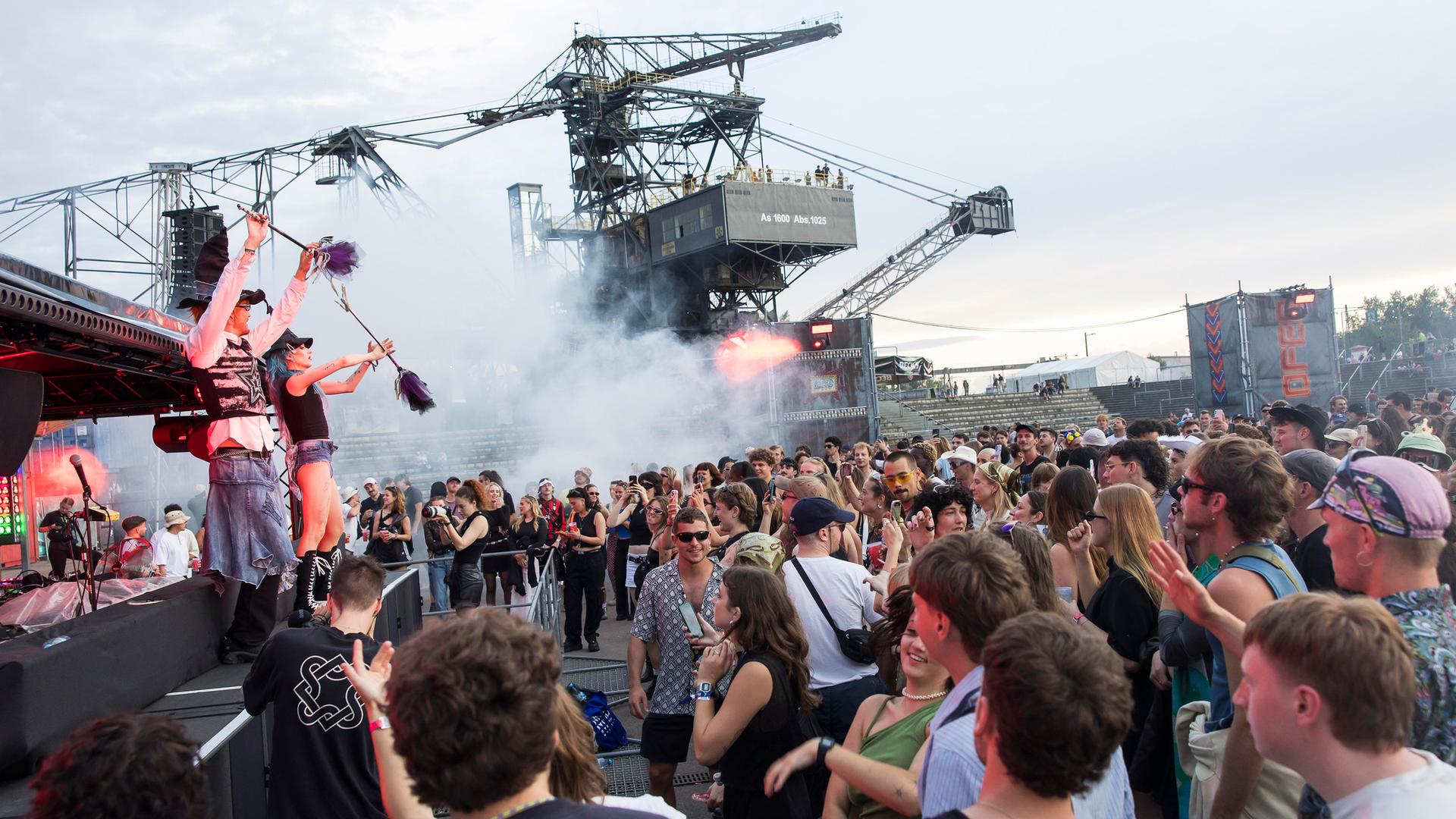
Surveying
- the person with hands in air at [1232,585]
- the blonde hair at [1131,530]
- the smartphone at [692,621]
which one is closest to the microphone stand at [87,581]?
the smartphone at [692,621]

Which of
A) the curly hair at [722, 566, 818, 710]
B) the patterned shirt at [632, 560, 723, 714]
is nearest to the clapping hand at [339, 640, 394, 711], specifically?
the curly hair at [722, 566, 818, 710]

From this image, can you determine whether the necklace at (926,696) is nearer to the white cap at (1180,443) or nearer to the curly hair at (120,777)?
the curly hair at (120,777)

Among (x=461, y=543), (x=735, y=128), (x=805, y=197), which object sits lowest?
(x=461, y=543)

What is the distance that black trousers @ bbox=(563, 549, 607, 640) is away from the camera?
10.6 metres

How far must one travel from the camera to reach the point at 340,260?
5.86 metres

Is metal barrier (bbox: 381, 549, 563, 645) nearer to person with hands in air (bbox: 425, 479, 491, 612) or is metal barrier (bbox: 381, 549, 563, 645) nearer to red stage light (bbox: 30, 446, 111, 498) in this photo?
person with hands in air (bbox: 425, 479, 491, 612)

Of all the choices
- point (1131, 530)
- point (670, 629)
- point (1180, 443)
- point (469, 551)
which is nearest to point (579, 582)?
point (469, 551)

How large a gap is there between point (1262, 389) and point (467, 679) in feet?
83.0

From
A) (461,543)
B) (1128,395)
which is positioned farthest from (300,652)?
(1128,395)

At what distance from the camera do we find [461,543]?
9.85 meters

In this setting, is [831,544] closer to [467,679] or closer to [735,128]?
[467,679]

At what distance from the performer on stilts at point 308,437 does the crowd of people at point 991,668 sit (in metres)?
2.34

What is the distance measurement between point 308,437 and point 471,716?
484 cm

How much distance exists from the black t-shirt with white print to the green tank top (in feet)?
6.01
